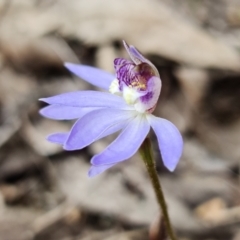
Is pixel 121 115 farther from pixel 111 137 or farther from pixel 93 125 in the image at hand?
pixel 111 137

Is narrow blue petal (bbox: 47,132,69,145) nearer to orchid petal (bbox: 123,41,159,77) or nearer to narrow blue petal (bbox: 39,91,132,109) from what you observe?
narrow blue petal (bbox: 39,91,132,109)

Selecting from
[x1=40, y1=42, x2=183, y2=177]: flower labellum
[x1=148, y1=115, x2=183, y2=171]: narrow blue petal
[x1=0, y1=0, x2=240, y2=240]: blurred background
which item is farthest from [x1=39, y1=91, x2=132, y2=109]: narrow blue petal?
[x1=0, y1=0, x2=240, y2=240]: blurred background

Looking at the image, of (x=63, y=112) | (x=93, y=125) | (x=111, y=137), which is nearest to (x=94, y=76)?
(x=63, y=112)

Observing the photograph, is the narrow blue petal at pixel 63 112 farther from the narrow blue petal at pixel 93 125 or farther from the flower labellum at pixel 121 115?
the narrow blue petal at pixel 93 125

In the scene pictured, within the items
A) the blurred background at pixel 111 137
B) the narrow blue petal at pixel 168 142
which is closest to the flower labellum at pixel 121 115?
the narrow blue petal at pixel 168 142

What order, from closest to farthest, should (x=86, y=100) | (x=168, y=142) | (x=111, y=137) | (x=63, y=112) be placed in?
(x=168, y=142) → (x=86, y=100) → (x=63, y=112) → (x=111, y=137)

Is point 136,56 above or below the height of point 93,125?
above

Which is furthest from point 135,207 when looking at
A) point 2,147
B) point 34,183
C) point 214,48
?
point 214,48
